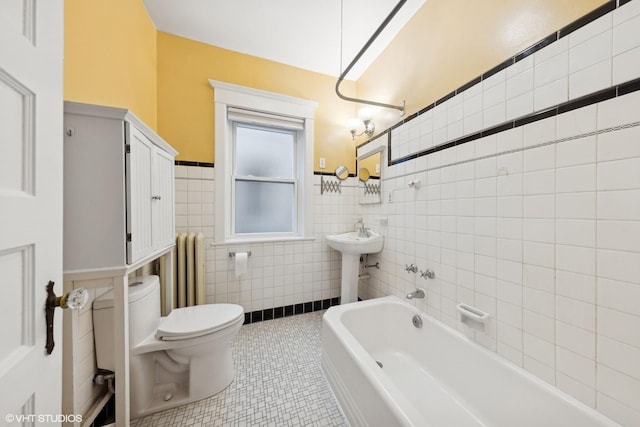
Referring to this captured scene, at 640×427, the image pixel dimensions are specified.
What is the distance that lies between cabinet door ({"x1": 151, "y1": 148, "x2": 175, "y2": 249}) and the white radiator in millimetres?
255

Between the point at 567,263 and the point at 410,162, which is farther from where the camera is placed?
the point at 410,162

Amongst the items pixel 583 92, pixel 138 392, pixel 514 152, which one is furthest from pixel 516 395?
pixel 138 392

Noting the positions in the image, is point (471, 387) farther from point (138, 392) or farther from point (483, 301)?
point (138, 392)

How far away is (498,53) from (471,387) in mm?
1786

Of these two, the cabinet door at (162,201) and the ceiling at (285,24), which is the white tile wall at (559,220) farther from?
the cabinet door at (162,201)

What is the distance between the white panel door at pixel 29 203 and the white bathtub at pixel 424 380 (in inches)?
40.0

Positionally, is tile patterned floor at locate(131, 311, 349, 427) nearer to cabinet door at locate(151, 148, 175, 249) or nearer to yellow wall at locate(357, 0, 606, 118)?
cabinet door at locate(151, 148, 175, 249)

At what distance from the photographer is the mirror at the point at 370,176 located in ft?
6.97

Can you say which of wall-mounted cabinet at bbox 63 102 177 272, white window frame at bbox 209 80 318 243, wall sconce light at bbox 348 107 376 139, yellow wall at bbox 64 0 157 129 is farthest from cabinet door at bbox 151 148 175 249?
wall sconce light at bbox 348 107 376 139

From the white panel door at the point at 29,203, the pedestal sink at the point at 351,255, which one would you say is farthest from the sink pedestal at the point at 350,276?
the white panel door at the point at 29,203

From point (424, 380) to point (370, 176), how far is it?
1.65 metres

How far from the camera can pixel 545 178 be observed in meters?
0.98

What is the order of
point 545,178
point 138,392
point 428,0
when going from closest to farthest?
1. point 545,178
2. point 138,392
3. point 428,0

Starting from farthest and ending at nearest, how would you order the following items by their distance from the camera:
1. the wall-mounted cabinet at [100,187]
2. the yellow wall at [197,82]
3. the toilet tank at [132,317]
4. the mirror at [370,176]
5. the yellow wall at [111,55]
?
the mirror at [370,176]
the yellow wall at [197,82]
the toilet tank at [132,317]
the yellow wall at [111,55]
the wall-mounted cabinet at [100,187]
